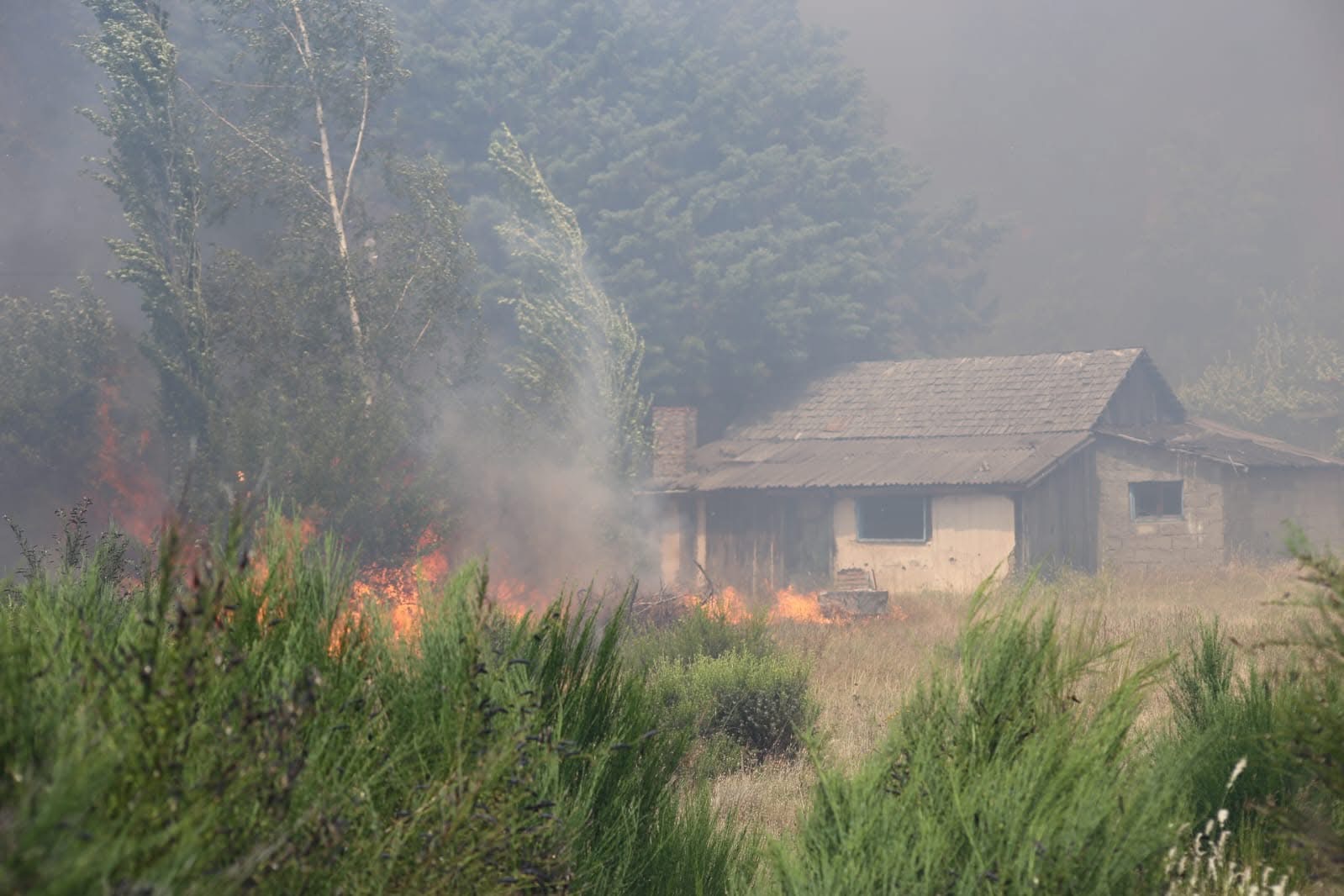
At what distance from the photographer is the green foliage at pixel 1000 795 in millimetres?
4156

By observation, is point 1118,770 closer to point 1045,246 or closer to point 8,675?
point 8,675

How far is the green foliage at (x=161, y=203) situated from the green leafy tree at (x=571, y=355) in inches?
337

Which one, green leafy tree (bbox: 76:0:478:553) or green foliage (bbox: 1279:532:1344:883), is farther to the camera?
green leafy tree (bbox: 76:0:478:553)

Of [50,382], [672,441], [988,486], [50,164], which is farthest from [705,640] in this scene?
[50,164]

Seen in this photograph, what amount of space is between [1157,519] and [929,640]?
14.5 m

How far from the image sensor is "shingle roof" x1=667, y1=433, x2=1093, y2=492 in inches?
1078

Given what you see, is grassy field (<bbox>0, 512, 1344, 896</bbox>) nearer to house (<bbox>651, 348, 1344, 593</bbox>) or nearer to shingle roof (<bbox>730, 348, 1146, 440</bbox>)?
house (<bbox>651, 348, 1344, 593</bbox>)

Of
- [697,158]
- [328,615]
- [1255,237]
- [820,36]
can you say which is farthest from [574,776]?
[1255,237]

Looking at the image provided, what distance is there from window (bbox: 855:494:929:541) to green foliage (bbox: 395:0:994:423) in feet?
29.8

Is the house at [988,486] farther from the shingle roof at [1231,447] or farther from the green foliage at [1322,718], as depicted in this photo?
the green foliage at [1322,718]

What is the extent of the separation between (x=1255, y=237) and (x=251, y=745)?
72.8 metres

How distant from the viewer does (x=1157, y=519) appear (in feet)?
96.6

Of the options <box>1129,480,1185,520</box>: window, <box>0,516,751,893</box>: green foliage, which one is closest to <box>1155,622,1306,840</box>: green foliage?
<box>0,516,751,893</box>: green foliage

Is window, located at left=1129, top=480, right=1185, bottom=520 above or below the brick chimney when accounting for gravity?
below
